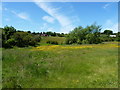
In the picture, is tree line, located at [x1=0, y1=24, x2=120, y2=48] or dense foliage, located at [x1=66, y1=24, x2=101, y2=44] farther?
dense foliage, located at [x1=66, y1=24, x2=101, y2=44]

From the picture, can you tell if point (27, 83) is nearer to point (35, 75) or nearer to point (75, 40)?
point (35, 75)

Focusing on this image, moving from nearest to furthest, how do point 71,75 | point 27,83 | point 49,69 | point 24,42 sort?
point 27,83
point 71,75
point 49,69
point 24,42

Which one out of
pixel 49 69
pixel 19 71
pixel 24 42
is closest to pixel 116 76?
pixel 49 69

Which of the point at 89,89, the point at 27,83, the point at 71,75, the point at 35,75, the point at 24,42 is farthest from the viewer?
the point at 24,42

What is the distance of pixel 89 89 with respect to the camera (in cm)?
679

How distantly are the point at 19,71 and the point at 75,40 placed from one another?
52985 millimetres

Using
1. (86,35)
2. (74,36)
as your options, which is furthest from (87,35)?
(74,36)

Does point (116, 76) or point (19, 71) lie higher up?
point (19, 71)

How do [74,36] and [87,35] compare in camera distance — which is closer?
[87,35]

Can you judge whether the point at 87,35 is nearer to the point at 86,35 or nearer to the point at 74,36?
the point at 86,35

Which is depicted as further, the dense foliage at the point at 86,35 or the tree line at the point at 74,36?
the dense foliage at the point at 86,35

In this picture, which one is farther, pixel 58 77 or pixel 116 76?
pixel 116 76

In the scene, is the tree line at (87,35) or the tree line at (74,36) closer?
the tree line at (74,36)

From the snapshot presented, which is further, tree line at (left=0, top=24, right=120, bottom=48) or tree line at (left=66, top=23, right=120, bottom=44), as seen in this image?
tree line at (left=66, top=23, right=120, bottom=44)
